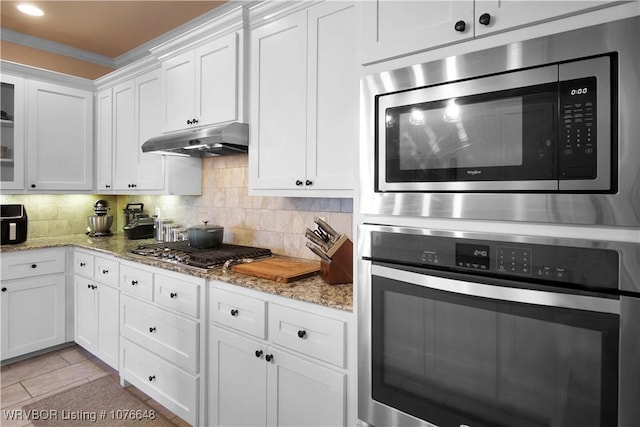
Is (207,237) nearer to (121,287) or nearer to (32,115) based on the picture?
(121,287)

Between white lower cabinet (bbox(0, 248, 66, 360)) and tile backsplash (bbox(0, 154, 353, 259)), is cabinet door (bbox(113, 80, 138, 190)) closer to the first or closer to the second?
tile backsplash (bbox(0, 154, 353, 259))

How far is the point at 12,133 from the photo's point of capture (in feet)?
10.7

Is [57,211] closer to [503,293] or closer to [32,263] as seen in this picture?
[32,263]

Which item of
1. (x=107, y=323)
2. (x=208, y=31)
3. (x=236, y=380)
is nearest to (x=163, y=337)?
(x=236, y=380)

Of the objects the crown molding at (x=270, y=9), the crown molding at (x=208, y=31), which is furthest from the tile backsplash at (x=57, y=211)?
the crown molding at (x=270, y=9)

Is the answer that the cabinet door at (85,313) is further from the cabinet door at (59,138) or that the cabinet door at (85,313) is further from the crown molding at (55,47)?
the crown molding at (55,47)

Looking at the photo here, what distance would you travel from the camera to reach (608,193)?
894 millimetres

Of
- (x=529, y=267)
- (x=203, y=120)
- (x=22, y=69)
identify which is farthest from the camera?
(x=22, y=69)

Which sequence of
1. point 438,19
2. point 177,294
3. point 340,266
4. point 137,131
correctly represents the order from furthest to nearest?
point 137,131 → point 177,294 → point 340,266 → point 438,19

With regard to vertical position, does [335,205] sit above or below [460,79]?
below

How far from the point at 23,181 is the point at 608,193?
4139 millimetres

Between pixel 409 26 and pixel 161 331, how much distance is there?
2.20 m

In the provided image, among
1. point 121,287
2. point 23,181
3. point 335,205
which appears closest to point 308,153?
point 335,205

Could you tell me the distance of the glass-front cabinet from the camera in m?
3.22
